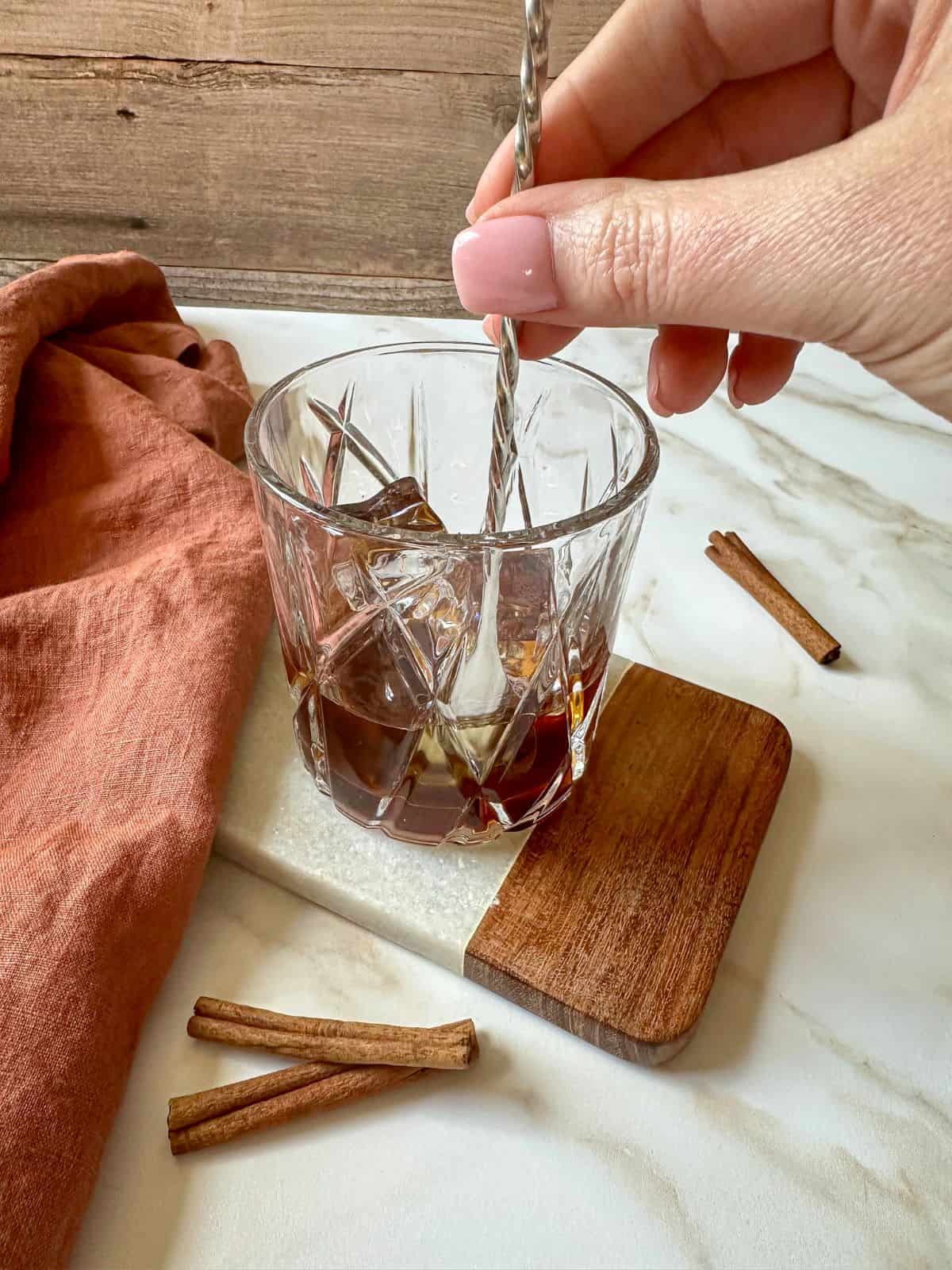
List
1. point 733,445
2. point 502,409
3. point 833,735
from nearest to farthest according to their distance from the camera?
point 502,409 < point 833,735 < point 733,445

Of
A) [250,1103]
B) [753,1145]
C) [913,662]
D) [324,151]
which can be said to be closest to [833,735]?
[913,662]

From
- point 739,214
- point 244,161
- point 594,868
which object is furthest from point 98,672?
point 244,161

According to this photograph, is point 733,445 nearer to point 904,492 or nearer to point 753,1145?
point 904,492

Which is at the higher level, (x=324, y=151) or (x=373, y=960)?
(x=324, y=151)

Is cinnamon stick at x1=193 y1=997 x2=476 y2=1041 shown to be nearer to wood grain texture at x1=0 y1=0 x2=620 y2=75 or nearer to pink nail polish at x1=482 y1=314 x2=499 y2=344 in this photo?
pink nail polish at x1=482 y1=314 x2=499 y2=344

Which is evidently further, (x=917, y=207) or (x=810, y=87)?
(x=810, y=87)

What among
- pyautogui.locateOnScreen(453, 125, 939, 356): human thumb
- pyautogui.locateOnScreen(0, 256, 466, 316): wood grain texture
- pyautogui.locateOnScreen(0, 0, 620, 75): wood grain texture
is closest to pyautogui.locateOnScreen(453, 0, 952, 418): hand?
pyautogui.locateOnScreen(453, 125, 939, 356): human thumb
